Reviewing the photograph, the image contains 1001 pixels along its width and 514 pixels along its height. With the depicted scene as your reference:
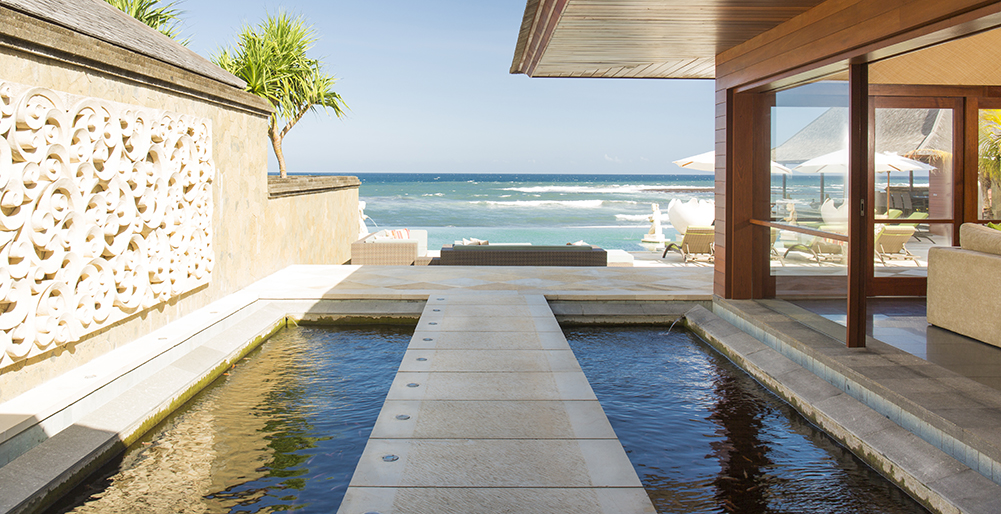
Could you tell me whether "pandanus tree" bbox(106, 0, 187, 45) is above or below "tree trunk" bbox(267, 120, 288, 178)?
above

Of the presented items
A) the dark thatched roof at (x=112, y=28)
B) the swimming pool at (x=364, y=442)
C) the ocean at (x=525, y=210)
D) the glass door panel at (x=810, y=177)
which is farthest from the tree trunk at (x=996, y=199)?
the ocean at (x=525, y=210)

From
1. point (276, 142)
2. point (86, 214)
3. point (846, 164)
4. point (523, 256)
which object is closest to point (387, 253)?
point (523, 256)

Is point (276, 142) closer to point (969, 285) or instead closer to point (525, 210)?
point (969, 285)

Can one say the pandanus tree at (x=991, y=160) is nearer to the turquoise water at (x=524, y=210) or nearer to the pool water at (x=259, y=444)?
the pool water at (x=259, y=444)

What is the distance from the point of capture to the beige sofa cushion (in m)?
4.55

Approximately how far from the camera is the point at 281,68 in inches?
438

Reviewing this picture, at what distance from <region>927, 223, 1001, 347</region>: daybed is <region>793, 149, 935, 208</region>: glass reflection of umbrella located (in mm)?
990

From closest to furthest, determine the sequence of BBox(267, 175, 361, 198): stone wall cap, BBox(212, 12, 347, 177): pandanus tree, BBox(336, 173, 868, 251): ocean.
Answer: BBox(267, 175, 361, 198): stone wall cap → BBox(212, 12, 347, 177): pandanus tree → BBox(336, 173, 868, 251): ocean

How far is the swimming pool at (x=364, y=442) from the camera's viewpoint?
3070 mm

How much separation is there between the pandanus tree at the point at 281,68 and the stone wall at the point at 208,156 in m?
1.97

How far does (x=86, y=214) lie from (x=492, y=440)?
2.98 metres

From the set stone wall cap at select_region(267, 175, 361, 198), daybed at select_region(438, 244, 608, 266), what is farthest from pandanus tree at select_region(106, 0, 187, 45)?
daybed at select_region(438, 244, 608, 266)

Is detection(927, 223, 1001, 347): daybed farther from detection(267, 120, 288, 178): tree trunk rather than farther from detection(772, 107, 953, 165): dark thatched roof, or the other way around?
detection(267, 120, 288, 178): tree trunk

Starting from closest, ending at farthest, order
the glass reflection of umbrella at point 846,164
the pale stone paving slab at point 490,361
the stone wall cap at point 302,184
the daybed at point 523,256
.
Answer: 1. the pale stone paving slab at point 490,361
2. the glass reflection of umbrella at point 846,164
3. the stone wall cap at point 302,184
4. the daybed at point 523,256
